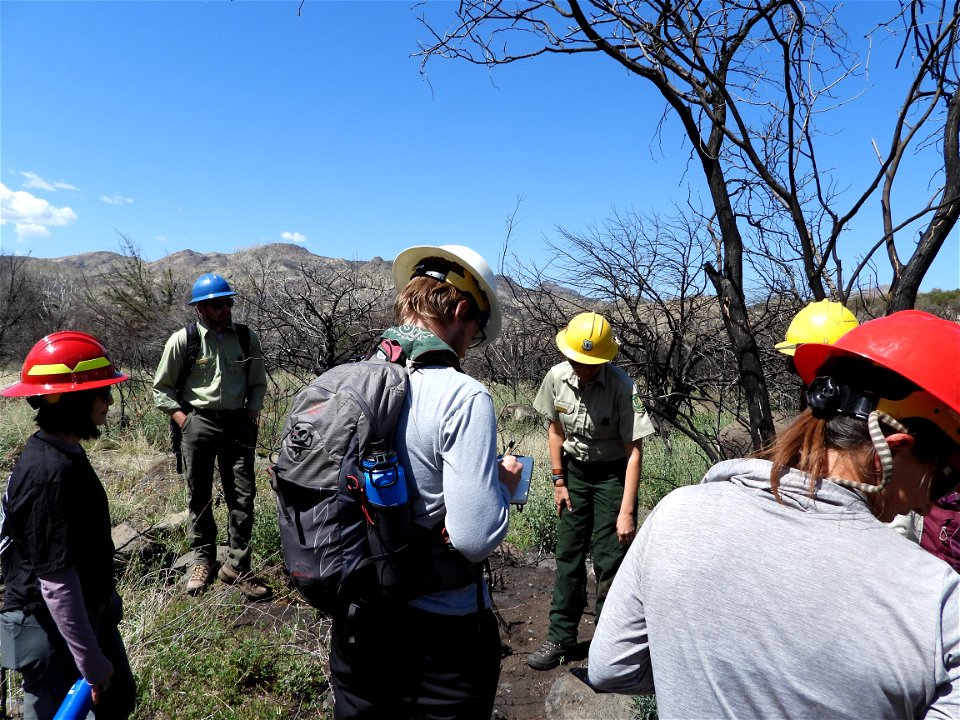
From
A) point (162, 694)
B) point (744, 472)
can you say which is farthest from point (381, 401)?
point (162, 694)

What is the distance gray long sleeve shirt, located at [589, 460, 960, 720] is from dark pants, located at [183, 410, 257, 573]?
13.3ft

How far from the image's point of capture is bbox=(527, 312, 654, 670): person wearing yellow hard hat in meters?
3.92

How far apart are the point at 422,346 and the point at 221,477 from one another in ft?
11.6

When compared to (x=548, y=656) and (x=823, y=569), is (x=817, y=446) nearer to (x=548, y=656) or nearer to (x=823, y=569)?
(x=823, y=569)

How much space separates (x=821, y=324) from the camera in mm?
2658

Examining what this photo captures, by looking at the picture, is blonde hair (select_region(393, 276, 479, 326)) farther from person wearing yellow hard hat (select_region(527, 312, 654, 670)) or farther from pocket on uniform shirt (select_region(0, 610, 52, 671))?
person wearing yellow hard hat (select_region(527, 312, 654, 670))

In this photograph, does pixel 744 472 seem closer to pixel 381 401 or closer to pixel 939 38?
pixel 381 401

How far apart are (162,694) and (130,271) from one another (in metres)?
13.8

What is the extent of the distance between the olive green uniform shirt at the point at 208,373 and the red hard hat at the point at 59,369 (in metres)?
2.24

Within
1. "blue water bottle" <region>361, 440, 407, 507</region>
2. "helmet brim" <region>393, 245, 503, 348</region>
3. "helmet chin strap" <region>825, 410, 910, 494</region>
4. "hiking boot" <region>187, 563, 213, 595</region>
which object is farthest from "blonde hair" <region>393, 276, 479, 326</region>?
"hiking boot" <region>187, 563, 213, 595</region>

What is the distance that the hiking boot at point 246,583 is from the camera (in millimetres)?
4422

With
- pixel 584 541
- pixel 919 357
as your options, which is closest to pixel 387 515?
pixel 919 357

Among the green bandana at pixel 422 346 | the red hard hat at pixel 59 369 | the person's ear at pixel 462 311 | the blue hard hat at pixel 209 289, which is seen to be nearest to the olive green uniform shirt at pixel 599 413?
the person's ear at pixel 462 311

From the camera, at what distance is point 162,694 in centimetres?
316
